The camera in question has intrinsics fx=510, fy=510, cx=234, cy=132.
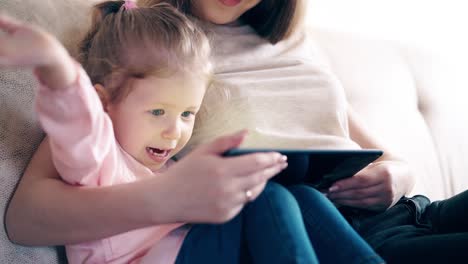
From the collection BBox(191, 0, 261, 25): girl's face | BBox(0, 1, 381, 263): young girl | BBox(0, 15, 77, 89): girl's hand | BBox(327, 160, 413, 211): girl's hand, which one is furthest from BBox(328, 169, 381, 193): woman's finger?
BBox(0, 15, 77, 89): girl's hand

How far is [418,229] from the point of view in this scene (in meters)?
0.87

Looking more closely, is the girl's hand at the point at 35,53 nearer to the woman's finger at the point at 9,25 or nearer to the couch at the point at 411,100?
the woman's finger at the point at 9,25

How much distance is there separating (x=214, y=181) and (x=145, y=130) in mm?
197

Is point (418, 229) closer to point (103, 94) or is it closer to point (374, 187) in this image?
point (374, 187)

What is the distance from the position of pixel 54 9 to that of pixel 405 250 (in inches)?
26.2

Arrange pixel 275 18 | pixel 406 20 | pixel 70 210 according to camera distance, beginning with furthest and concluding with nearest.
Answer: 1. pixel 406 20
2. pixel 275 18
3. pixel 70 210

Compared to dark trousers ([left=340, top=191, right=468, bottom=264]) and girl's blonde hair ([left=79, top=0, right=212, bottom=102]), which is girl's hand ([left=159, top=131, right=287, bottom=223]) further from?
dark trousers ([left=340, top=191, right=468, bottom=264])

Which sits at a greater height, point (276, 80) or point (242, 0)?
point (242, 0)

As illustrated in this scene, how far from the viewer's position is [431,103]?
141 centimetres

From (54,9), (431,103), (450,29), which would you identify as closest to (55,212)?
(54,9)

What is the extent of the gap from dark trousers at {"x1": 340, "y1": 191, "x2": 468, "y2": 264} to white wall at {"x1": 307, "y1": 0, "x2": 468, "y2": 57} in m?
0.81

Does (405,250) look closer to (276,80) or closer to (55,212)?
(276,80)

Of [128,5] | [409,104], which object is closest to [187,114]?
[128,5]

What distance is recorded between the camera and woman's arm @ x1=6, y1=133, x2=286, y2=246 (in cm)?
55
